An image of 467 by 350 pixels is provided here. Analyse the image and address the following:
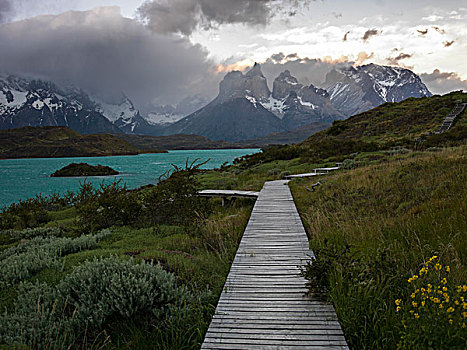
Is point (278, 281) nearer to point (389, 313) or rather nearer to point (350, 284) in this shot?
point (350, 284)

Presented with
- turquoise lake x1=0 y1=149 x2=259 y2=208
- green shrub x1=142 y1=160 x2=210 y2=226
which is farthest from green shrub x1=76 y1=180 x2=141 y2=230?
turquoise lake x1=0 y1=149 x2=259 y2=208

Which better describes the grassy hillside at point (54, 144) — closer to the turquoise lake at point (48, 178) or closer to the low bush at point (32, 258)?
the turquoise lake at point (48, 178)

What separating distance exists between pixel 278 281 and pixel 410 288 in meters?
1.73

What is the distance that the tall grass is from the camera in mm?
3469

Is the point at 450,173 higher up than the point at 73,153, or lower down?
higher up

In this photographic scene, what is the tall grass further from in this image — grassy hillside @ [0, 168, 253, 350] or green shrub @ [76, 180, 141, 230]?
green shrub @ [76, 180, 141, 230]

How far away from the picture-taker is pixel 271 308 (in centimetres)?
393

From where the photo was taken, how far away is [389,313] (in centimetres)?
336

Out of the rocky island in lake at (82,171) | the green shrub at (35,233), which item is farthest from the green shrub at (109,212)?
the rocky island in lake at (82,171)

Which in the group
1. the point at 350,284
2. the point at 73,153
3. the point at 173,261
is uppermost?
the point at 350,284

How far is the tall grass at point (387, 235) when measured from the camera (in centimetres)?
347

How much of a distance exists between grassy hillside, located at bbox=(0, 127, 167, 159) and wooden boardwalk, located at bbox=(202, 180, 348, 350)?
14345 cm

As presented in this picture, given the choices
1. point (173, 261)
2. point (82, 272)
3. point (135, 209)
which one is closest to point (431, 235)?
point (173, 261)

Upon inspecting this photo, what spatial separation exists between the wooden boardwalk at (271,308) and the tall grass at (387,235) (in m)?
0.32
